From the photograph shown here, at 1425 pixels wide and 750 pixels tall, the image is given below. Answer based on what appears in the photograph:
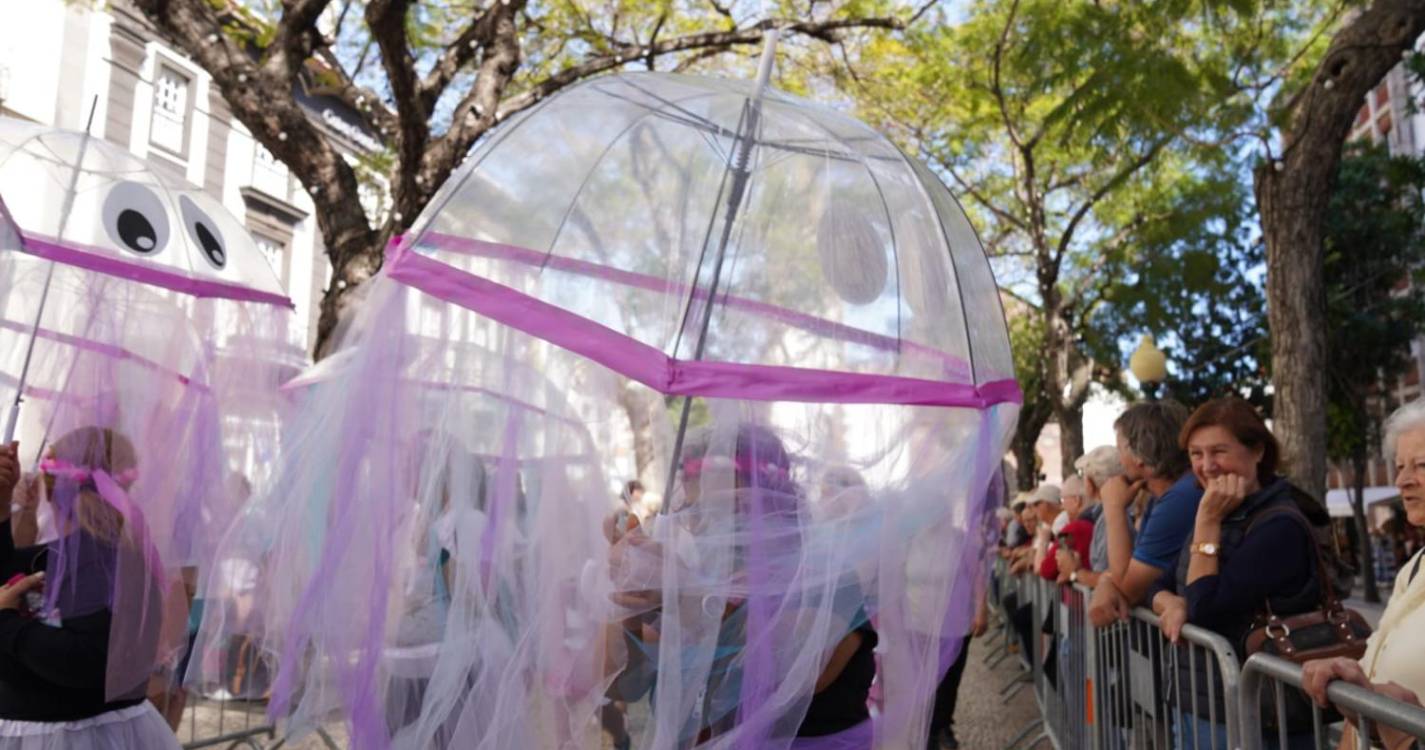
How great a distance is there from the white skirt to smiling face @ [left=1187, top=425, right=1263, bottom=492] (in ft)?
11.1

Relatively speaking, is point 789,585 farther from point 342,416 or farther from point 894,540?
point 342,416

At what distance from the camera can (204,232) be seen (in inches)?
184

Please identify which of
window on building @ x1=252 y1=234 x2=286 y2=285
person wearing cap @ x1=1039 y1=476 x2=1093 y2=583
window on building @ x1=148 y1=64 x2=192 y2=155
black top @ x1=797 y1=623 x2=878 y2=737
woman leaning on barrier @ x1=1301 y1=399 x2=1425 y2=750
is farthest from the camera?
window on building @ x1=252 y1=234 x2=286 y2=285

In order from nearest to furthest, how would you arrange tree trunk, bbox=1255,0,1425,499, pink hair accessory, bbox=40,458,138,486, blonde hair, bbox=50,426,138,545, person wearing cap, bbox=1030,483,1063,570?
blonde hair, bbox=50,426,138,545, pink hair accessory, bbox=40,458,138,486, tree trunk, bbox=1255,0,1425,499, person wearing cap, bbox=1030,483,1063,570

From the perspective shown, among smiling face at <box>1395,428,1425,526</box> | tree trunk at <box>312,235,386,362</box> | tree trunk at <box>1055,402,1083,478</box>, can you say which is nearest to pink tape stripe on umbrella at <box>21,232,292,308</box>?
tree trunk at <box>312,235,386,362</box>

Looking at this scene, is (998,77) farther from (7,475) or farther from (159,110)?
(159,110)

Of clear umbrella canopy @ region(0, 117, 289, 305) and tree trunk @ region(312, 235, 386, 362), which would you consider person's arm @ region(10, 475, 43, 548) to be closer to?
clear umbrella canopy @ region(0, 117, 289, 305)

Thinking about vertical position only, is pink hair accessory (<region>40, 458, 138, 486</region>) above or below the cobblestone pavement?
above

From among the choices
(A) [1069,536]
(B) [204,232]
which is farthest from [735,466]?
(A) [1069,536]

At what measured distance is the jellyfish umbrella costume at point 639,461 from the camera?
2.74 m

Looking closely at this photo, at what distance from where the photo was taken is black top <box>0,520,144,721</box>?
3.25 metres

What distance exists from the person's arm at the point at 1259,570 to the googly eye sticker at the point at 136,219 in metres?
3.99

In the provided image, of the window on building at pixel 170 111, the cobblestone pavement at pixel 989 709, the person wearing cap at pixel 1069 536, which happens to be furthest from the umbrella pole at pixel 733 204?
the window on building at pixel 170 111

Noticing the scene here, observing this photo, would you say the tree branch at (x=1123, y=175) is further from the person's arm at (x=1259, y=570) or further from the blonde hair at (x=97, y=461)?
the blonde hair at (x=97, y=461)
